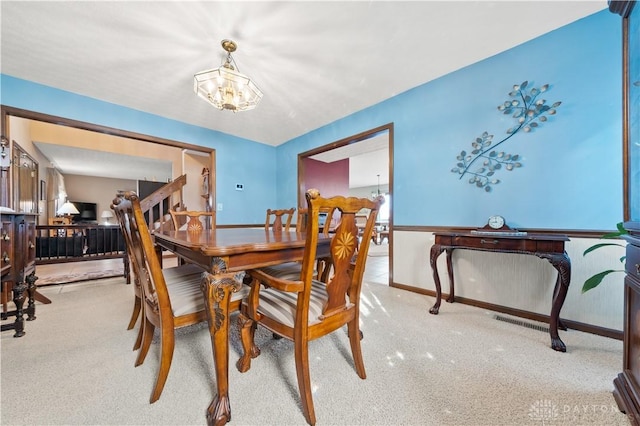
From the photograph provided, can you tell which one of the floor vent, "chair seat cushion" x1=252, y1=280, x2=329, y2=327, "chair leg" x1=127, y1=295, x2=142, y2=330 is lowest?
the floor vent

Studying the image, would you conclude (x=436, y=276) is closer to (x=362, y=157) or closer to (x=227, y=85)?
(x=227, y=85)

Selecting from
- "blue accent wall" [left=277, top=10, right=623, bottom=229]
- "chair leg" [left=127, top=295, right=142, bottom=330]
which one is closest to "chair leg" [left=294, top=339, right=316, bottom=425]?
"chair leg" [left=127, top=295, right=142, bottom=330]

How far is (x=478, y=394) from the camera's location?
1.14 metres

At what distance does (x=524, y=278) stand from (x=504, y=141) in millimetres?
1226

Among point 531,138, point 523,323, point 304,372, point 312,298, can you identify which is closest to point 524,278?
point 523,323

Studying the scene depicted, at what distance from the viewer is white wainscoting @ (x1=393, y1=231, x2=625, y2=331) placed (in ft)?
5.58

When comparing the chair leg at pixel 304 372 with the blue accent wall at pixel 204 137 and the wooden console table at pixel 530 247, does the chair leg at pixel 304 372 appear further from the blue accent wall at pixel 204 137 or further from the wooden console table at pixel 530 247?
the blue accent wall at pixel 204 137

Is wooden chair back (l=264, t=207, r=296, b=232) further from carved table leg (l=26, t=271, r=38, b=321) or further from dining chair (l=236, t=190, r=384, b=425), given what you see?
carved table leg (l=26, t=271, r=38, b=321)

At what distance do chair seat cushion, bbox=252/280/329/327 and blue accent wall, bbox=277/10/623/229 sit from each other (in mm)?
1880

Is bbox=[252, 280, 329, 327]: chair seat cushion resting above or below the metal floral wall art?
below

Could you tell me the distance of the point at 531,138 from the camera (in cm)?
201

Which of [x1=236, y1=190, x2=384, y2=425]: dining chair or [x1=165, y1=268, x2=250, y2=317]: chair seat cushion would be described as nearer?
[x1=236, y1=190, x2=384, y2=425]: dining chair

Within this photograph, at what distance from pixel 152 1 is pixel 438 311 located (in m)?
3.28

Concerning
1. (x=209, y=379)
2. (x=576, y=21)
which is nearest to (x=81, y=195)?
(x=209, y=379)
